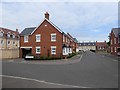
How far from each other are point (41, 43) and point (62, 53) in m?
5.21

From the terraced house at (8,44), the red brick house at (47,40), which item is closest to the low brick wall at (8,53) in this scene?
the terraced house at (8,44)

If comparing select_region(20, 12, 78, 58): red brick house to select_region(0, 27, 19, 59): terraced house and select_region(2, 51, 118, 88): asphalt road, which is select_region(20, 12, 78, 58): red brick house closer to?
select_region(0, 27, 19, 59): terraced house

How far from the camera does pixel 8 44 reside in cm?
5206

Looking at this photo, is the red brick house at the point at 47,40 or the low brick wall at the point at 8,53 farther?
the low brick wall at the point at 8,53

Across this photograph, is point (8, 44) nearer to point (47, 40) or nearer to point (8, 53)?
point (8, 53)

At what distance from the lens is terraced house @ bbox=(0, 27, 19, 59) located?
38.5 m

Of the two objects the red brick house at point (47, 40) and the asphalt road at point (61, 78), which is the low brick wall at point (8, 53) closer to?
the red brick house at point (47, 40)

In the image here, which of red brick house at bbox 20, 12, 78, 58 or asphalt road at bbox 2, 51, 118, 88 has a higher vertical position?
red brick house at bbox 20, 12, 78, 58

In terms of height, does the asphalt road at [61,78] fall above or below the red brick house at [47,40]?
below

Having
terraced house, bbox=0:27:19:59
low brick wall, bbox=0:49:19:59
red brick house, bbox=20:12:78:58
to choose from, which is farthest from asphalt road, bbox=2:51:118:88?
terraced house, bbox=0:27:19:59

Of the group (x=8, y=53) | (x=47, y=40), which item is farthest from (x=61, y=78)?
(x=8, y=53)

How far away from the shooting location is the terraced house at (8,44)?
38500 millimetres

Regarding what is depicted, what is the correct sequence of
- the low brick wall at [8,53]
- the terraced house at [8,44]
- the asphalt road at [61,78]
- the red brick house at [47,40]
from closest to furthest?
the asphalt road at [61,78], the red brick house at [47,40], the low brick wall at [8,53], the terraced house at [8,44]

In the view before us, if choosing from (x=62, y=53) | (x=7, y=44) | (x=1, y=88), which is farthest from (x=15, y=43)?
(x=1, y=88)
